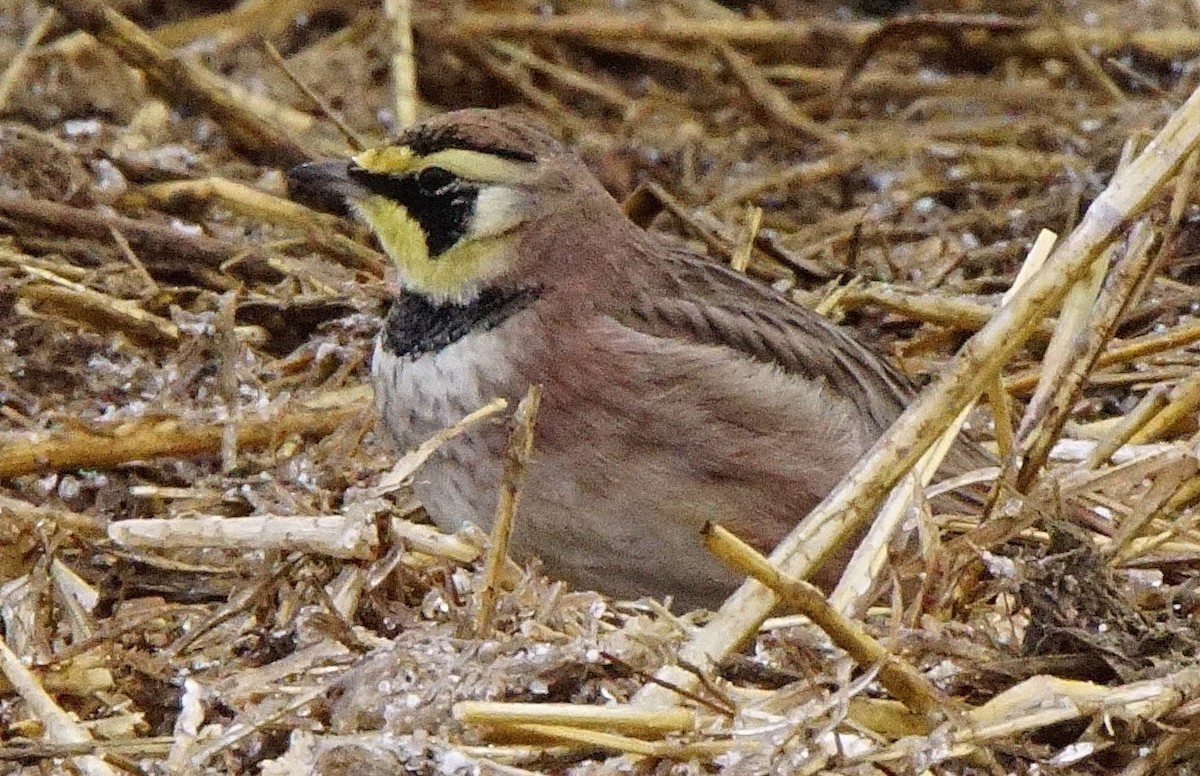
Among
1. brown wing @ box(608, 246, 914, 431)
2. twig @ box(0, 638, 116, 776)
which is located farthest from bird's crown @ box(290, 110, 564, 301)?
twig @ box(0, 638, 116, 776)

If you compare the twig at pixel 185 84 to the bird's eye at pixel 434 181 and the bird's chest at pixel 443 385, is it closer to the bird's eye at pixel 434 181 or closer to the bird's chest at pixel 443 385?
the bird's eye at pixel 434 181

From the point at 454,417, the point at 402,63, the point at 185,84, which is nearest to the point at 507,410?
the point at 454,417

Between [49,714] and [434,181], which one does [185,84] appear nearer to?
[434,181]

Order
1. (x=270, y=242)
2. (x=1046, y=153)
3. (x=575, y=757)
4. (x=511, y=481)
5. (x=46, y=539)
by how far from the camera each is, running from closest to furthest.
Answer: (x=575, y=757), (x=511, y=481), (x=46, y=539), (x=270, y=242), (x=1046, y=153)

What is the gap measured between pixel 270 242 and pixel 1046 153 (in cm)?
219

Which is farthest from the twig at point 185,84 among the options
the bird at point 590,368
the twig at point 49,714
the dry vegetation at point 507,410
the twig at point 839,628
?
the twig at point 839,628

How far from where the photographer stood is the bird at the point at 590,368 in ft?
13.5

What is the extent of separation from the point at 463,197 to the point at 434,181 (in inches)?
2.5

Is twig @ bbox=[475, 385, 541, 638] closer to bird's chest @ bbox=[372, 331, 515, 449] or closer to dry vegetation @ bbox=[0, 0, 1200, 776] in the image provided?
dry vegetation @ bbox=[0, 0, 1200, 776]

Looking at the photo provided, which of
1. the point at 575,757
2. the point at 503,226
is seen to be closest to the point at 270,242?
the point at 503,226

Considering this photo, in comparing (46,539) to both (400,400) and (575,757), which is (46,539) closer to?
(400,400)

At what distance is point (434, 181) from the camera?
14.5ft

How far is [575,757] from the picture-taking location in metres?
3.25

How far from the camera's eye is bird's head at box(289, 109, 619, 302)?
4.40 m
